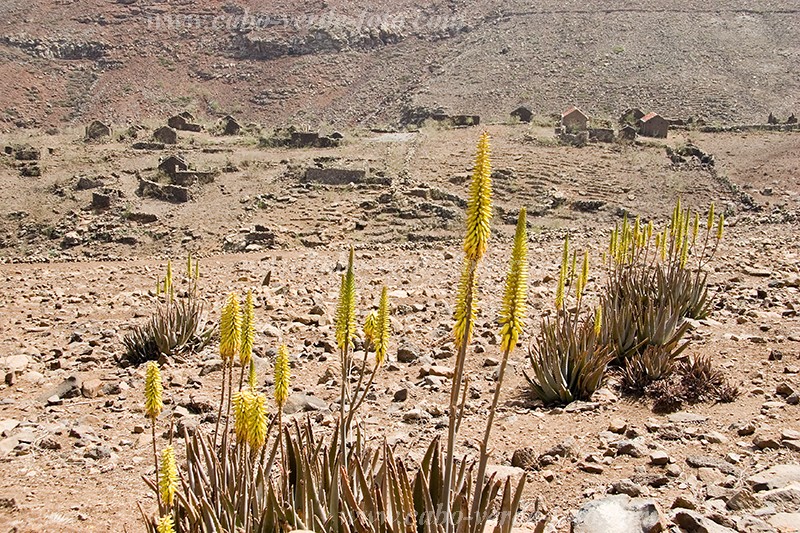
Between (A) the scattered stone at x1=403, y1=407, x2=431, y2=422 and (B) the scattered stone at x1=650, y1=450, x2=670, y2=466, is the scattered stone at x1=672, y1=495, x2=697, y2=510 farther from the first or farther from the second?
(A) the scattered stone at x1=403, y1=407, x2=431, y2=422

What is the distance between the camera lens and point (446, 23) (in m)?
52.0

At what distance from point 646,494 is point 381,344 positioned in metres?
2.01

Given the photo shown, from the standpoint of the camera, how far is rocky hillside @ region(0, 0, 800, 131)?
37.6 m

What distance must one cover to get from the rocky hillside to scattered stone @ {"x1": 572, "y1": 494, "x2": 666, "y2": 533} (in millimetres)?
30694

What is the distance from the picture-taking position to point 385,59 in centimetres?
4922

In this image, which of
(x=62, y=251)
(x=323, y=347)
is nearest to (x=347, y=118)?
(x=62, y=251)

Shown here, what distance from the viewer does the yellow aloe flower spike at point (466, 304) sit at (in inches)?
87.4

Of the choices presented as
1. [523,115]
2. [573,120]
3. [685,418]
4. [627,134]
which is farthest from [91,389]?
[523,115]

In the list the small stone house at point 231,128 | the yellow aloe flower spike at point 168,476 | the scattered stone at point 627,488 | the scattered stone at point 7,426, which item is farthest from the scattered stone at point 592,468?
the small stone house at point 231,128

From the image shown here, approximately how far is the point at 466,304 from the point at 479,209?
32cm

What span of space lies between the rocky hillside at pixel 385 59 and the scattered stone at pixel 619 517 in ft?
101

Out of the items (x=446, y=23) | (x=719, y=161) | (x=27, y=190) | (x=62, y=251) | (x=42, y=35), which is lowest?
(x=62, y=251)

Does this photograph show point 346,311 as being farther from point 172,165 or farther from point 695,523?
point 172,165

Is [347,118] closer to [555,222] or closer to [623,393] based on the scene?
[555,222]
